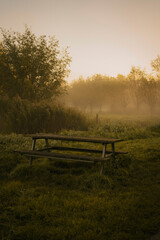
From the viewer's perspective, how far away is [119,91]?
56.3m

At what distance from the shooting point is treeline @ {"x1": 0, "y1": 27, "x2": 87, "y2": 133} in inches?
563

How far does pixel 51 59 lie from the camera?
2228cm

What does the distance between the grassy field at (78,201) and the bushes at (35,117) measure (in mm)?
6360

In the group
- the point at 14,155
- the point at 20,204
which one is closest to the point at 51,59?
the point at 14,155

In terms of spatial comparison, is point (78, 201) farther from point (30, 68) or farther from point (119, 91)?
point (119, 91)

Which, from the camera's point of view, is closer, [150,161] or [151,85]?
[150,161]

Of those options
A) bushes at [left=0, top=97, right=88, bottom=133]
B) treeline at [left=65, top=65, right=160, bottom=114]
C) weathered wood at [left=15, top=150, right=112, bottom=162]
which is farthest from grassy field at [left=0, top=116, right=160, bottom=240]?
treeline at [left=65, top=65, right=160, bottom=114]

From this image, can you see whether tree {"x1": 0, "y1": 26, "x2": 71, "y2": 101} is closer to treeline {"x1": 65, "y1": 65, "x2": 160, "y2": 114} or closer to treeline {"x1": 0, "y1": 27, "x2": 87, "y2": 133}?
treeline {"x1": 0, "y1": 27, "x2": 87, "y2": 133}

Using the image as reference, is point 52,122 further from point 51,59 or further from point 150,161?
point 51,59

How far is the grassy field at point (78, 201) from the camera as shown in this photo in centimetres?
320

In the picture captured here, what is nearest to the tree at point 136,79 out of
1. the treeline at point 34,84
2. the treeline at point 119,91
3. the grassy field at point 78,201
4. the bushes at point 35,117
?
the treeline at point 119,91

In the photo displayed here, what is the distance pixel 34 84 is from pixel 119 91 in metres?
37.7

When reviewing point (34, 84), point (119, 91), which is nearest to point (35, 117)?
point (34, 84)

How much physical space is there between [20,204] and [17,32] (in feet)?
66.6
